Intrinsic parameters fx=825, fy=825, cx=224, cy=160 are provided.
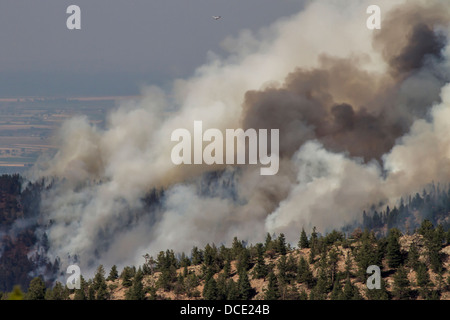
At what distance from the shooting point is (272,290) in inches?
6683

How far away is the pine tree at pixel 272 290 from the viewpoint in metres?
169

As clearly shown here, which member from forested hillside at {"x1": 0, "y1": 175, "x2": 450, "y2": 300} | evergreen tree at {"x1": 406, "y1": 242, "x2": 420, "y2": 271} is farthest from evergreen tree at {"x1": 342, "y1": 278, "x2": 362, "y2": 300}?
evergreen tree at {"x1": 406, "y1": 242, "x2": 420, "y2": 271}

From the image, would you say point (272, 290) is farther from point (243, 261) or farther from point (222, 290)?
point (243, 261)

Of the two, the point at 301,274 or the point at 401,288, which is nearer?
the point at 401,288

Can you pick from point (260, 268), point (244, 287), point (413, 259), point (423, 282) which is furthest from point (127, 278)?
point (423, 282)

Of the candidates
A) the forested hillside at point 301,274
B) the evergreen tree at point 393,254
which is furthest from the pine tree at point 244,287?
the evergreen tree at point 393,254

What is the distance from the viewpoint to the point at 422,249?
18512 centimetres

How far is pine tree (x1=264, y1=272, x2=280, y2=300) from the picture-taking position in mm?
168625

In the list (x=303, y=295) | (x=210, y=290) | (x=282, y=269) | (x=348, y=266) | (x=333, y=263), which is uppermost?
(x=333, y=263)

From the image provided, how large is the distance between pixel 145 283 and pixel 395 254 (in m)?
56.2

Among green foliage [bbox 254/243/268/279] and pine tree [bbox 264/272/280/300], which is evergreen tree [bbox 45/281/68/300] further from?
pine tree [bbox 264/272/280/300]

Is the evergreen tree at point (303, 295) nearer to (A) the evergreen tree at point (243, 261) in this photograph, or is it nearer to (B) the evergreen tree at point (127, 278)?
(A) the evergreen tree at point (243, 261)
